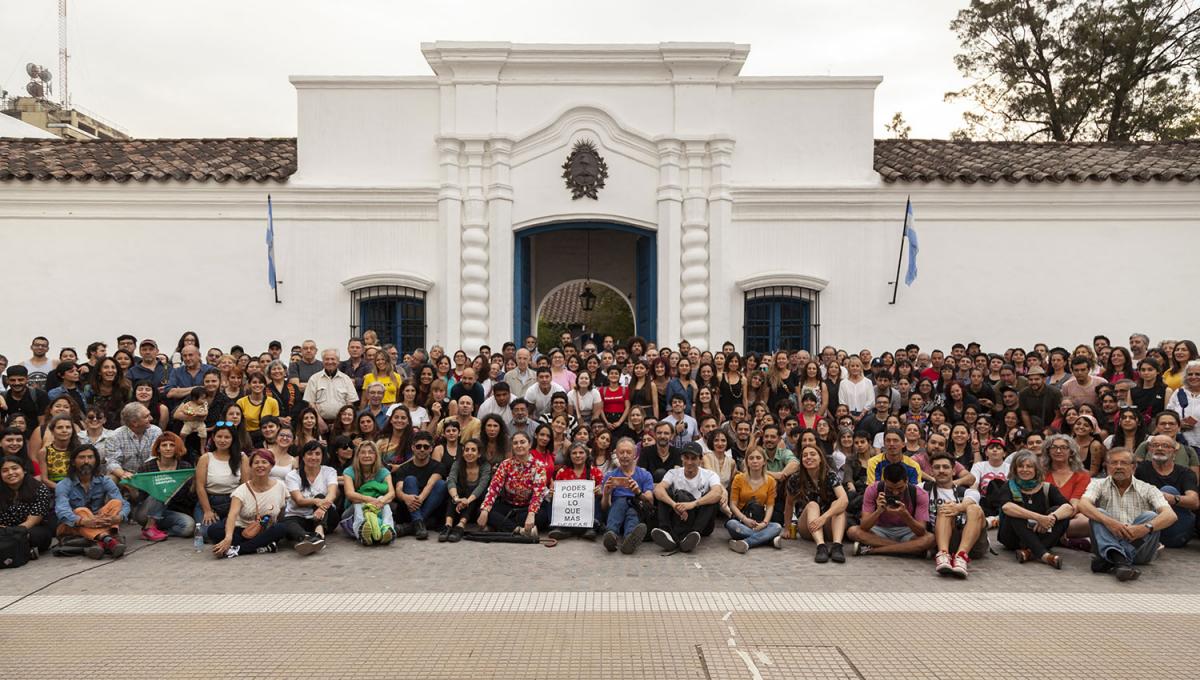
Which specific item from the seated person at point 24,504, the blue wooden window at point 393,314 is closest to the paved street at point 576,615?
the seated person at point 24,504

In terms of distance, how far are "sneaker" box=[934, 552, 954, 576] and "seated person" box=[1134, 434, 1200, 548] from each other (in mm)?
2363

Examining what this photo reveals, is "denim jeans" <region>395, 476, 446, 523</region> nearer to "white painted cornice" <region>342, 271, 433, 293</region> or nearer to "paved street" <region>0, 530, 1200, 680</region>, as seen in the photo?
"paved street" <region>0, 530, 1200, 680</region>

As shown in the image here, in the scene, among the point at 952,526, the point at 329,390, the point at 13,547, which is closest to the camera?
the point at 13,547

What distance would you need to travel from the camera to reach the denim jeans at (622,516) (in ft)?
27.3

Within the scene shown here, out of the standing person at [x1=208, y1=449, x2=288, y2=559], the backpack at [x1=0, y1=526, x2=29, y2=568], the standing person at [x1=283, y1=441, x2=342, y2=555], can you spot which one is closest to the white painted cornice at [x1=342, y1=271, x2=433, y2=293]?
the standing person at [x1=283, y1=441, x2=342, y2=555]

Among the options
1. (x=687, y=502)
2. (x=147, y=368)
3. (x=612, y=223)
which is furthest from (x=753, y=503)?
(x=147, y=368)

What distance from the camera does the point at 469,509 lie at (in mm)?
8797

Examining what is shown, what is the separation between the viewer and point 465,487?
899 centimetres

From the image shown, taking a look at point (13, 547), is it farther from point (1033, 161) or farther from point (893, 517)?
point (1033, 161)

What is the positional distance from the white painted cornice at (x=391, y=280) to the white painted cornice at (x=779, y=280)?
16.8 feet

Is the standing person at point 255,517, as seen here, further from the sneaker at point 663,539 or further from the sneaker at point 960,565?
the sneaker at point 960,565

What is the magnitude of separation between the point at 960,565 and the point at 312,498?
598 centimetres

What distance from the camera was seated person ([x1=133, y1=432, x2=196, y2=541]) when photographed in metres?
8.49

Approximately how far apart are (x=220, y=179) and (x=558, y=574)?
32.4 ft
